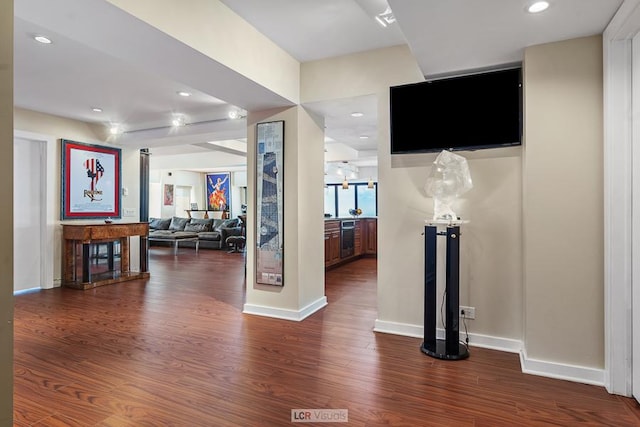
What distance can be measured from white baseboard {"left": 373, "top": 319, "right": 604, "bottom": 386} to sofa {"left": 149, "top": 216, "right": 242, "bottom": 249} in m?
7.11

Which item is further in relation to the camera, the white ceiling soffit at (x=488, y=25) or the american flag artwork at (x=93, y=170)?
the american flag artwork at (x=93, y=170)

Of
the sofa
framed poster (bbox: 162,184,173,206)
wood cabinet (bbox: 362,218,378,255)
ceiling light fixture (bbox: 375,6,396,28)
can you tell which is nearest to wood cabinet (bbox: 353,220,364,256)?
wood cabinet (bbox: 362,218,378,255)

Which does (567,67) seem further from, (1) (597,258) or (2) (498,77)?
(1) (597,258)

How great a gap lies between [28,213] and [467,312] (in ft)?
18.5

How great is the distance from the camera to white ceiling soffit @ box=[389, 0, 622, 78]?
192 centimetres

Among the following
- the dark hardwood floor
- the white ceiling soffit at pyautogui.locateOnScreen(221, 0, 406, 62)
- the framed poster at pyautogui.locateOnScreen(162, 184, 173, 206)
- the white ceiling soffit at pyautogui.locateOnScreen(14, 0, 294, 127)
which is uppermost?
the white ceiling soffit at pyautogui.locateOnScreen(221, 0, 406, 62)

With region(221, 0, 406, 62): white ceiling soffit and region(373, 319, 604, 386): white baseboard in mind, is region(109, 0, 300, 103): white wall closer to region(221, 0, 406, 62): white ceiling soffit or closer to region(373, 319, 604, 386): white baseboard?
region(221, 0, 406, 62): white ceiling soffit

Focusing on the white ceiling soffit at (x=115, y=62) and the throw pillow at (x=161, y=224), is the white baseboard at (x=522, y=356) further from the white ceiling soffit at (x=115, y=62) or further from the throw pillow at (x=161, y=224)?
the throw pillow at (x=161, y=224)

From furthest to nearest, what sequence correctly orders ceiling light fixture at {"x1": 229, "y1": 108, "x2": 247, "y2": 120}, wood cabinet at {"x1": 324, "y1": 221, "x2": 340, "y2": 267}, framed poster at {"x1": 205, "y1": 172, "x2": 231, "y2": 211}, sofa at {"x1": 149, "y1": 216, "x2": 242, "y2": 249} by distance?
framed poster at {"x1": 205, "y1": 172, "x2": 231, "y2": 211}
sofa at {"x1": 149, "y1": 216, "x2": 242, "y2": 249}
wood cabinet at {"x1": 324, "y1": 221, "x2": 340, "y2": 267}
ceiling light fixture at {"x1": 229, "y1": 108, "x2": 247, "y2": 120}

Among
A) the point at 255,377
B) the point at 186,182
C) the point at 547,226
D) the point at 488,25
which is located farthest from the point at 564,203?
the point at 186,182

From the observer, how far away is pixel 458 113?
2.77m

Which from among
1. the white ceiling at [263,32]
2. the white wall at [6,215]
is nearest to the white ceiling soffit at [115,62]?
the white ceiling at [263,32]

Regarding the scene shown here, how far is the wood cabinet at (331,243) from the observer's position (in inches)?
249

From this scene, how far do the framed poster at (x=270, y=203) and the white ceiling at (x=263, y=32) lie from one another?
0.34 m
